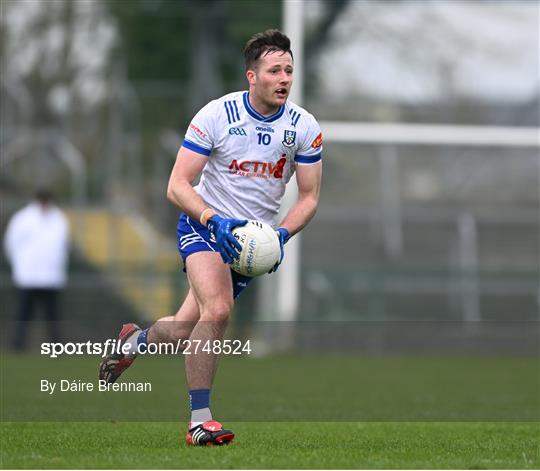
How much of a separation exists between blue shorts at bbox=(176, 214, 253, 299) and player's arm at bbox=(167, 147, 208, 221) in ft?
0.55

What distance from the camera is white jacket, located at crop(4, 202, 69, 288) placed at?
16.4m

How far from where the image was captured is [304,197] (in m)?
7.48

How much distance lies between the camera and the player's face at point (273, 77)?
708cm

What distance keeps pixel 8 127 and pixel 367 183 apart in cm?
529

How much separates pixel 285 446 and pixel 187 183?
1443 millimetres

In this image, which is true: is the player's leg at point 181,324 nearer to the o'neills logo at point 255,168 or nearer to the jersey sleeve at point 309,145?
the o'neills logo at point 255,168

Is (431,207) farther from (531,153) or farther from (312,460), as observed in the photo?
(312,460)

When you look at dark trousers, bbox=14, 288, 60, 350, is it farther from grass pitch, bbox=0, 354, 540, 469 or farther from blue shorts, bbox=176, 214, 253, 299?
blue shorts, bbox=176, 214, 253, 299

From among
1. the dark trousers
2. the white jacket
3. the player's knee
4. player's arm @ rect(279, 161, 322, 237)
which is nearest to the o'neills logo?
player's arm @ rect(279, 161, 322, 237)

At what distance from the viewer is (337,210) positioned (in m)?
18.2

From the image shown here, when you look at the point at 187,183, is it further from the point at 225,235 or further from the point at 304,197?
the point at 304,197

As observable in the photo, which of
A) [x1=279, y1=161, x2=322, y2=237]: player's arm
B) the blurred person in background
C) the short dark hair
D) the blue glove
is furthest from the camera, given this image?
the blurred person in background

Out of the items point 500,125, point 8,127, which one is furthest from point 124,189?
point 500,125

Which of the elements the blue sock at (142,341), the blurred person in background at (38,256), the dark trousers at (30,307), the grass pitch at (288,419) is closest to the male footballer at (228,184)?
the blue sock at (142,341)
